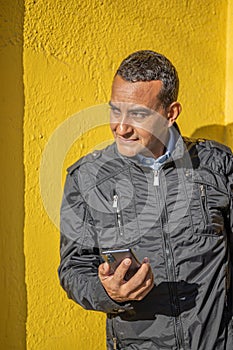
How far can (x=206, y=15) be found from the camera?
3.22 m

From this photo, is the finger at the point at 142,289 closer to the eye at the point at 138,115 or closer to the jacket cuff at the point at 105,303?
the jacket cuff at the point at 105,303

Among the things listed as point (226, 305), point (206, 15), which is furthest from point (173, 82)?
point (206, 15)

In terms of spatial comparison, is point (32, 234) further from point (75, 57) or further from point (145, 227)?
point (75, 57)

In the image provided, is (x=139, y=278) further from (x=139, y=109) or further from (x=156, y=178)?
(x=139, y=109)

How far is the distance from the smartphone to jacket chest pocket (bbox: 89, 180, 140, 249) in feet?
0.84

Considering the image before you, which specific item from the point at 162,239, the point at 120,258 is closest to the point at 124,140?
the point at 162,239

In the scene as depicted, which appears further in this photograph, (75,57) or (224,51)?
(224,51)

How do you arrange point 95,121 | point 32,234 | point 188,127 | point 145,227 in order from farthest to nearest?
point 188,127 → point 95,121 → point 32,234 → point 145,227

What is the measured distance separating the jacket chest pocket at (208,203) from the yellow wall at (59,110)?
655 mm

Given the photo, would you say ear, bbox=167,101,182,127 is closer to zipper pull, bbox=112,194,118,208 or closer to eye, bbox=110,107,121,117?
eye, bbox=110,107,121,117

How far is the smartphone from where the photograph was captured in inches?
76.9

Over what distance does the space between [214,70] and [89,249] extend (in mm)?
1420

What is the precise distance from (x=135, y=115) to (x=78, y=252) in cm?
52

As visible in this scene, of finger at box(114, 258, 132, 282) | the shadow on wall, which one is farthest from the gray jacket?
the shadow on wall
